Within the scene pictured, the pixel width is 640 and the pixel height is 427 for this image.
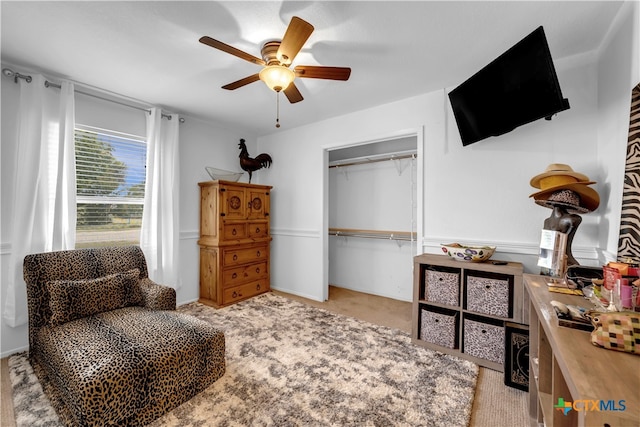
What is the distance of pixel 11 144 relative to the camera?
2.27 meters

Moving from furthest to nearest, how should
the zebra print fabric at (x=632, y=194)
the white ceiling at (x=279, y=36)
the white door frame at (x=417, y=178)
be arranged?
the white door frame at (x=417, y=178)
the white ceiling at (x=279, y=36)
the zebra print fabric at (x=632, y=194)

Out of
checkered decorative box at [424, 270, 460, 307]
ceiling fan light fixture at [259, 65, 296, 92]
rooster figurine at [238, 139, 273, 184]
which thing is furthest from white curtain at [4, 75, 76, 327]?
checkered decorative box at [424, 270, 460, 307]

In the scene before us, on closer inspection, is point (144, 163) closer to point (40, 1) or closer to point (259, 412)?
point (40, 1)

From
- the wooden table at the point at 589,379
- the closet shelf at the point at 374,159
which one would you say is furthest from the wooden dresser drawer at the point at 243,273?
the wooden table at the point at 589,379

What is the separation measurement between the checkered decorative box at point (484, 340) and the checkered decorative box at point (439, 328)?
0.09m

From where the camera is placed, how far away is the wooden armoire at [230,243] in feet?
11.0

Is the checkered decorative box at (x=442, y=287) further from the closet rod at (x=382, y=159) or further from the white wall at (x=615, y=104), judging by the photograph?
the closet rod at (x=382, y=159)

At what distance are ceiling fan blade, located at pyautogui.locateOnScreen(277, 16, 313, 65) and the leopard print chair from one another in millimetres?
1959

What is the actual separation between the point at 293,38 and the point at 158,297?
2164 millimetres

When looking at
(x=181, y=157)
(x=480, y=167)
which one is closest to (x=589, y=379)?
(x=480, y=167)

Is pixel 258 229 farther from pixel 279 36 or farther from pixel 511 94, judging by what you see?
pixel 511 94

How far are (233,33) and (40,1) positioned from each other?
1.08m

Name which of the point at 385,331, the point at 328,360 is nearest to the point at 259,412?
the point at 328,360

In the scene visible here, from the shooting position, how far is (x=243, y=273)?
3.59 metres
